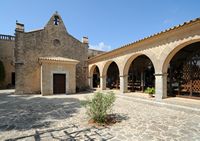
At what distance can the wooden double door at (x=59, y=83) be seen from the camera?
1473 cm

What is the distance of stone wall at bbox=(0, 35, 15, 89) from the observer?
75.7ft

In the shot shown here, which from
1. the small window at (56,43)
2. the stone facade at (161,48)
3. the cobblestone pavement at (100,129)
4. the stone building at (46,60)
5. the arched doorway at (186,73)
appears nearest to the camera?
the cobblestone pavement at (100,129)

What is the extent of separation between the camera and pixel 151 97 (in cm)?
948

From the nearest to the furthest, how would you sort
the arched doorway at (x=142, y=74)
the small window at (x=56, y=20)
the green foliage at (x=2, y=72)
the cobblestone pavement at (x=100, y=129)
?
the cobblestone pavement at (x=100, y=129), the arched doorway at (x=142, y=74), the small window at (x=56, y=20), the green foliage at (x=2, y=72)

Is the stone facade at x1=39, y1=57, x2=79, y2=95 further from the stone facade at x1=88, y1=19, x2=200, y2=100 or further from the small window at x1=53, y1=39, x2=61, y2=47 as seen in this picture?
the stone facade at x1=88, y1=19, x2=200, y2=100

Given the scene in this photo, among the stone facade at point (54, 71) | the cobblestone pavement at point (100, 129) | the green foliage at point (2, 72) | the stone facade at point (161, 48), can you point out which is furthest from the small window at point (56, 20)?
the cobblestone pavement at point (100, 129)

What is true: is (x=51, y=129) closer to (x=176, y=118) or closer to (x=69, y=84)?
(x=176, y=118)

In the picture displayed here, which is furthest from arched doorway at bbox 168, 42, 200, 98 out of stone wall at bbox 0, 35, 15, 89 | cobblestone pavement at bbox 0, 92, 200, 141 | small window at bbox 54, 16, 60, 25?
stone wall at bbox 0, 35, 15, 89

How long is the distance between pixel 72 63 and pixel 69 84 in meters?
2.31

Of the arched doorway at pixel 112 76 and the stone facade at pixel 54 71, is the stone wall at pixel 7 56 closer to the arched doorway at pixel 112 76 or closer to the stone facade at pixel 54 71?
the stone facade at pixel 54 71

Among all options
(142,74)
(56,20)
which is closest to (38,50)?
(56,20)

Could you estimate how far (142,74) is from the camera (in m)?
13.0

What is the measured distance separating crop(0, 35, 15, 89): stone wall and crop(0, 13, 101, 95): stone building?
917cm

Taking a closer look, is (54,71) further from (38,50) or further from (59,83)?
(38,50)
